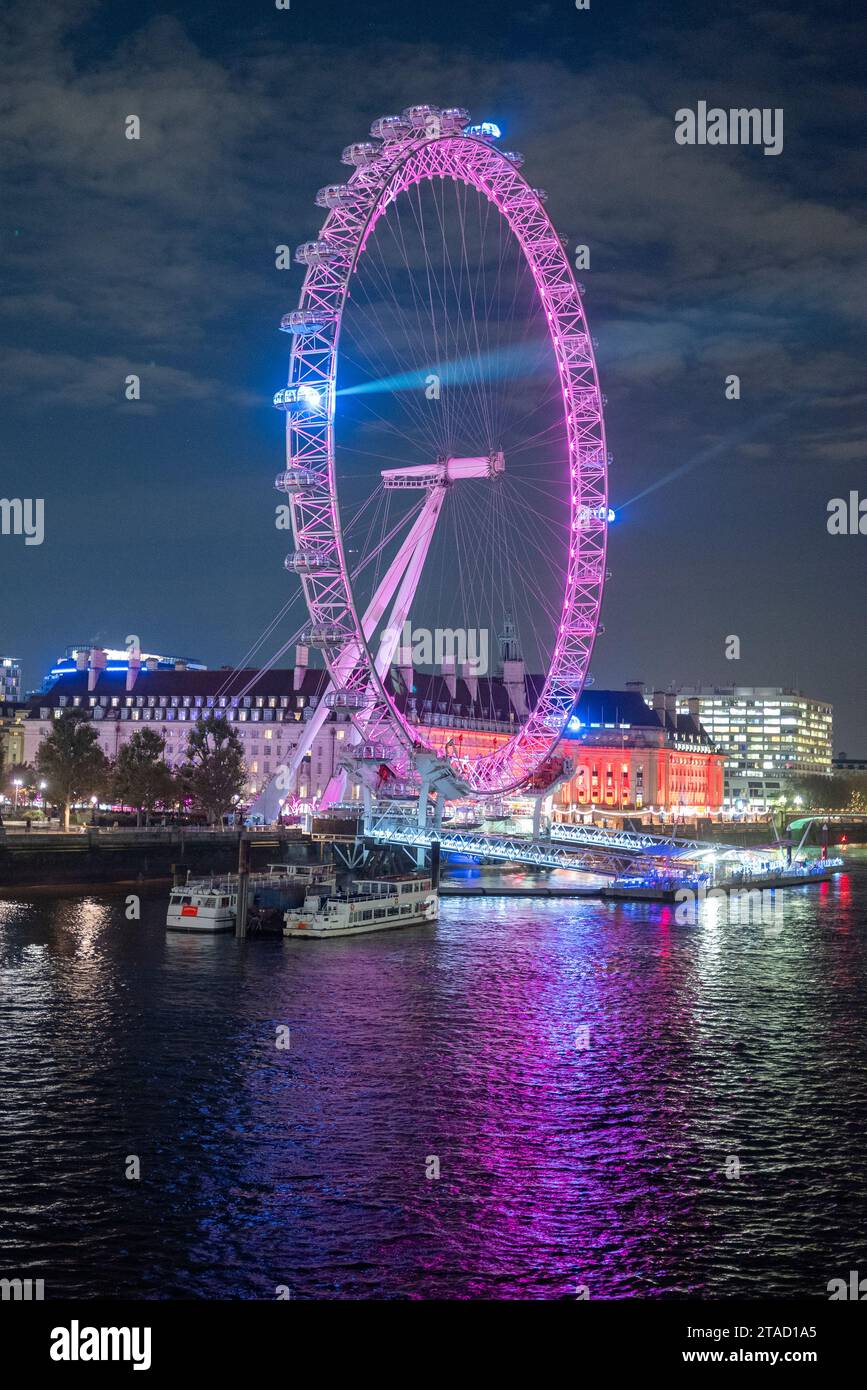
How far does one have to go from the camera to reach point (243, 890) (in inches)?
2063

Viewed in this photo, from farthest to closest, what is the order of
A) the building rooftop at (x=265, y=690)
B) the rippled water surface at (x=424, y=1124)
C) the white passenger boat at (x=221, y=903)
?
1. the building rooftop at (x=265, y=690)
2. the white passenger boat at (x=221, y=903)
3. the rippled water surface at (x=424, y=1124)

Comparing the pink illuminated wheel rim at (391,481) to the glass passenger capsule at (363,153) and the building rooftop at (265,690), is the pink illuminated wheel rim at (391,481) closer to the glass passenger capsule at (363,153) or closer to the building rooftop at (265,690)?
the glass passenger capsule at (363,153)

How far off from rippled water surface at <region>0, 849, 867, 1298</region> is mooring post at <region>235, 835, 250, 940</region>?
4853 mm

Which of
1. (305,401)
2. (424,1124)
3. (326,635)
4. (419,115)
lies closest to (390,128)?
(419,115)

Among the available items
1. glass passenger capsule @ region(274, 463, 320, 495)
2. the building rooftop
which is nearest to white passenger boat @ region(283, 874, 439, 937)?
glass passenger capsule @ region(274, 463, 320, 495)

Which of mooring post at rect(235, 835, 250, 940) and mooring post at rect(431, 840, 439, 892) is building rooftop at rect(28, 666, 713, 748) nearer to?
mooring post at rect(431, 840, 439, 892)

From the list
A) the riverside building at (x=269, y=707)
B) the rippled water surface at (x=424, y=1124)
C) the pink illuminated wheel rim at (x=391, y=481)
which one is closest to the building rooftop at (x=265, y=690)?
the riverside building at (x=269, y=707)

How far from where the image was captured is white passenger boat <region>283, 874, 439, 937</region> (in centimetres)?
5266

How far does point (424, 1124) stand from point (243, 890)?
27014 millimetres

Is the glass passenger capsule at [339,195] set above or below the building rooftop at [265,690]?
above

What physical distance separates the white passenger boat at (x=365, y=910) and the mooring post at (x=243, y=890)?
172 centimetres

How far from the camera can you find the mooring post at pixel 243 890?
169 feet
